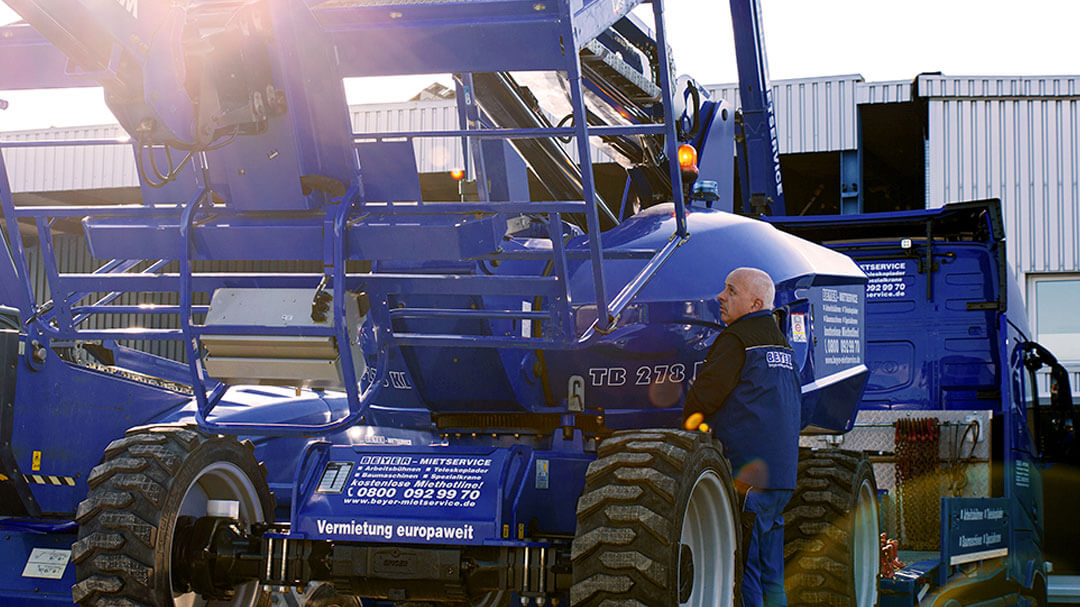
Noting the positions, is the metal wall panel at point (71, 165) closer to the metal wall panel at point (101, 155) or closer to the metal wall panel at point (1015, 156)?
the metal wall panel at point (101, 155)

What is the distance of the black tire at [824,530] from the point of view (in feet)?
20.9

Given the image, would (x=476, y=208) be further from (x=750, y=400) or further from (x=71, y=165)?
(x=71, y=165)

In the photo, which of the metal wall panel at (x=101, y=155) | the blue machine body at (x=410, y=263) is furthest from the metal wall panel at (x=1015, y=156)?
the blue machine body at (x=410, y=263)

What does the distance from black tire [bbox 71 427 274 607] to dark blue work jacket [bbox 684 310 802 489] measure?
2.35 meters

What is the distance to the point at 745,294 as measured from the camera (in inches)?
222

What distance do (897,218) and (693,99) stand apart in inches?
136

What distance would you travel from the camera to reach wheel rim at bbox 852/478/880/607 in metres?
7.00

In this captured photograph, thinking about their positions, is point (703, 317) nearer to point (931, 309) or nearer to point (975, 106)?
point (931, 309)

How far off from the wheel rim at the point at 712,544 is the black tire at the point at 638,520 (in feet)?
0.61

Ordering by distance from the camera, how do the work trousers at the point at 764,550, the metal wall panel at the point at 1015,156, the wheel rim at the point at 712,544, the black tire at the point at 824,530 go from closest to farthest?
the wheel rim at the point at 712,544
the work trousers at the point at 764,550
the black tire at the point at 824,530
the metal wall panel at the point at 1015,156

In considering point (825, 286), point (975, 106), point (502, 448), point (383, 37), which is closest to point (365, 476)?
point (502, 448)

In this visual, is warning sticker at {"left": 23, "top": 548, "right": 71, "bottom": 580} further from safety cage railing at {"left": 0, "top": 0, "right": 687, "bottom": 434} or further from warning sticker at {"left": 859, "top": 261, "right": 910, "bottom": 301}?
warning sticker at {"left": 859, "top": 261, "right": 910, "bottom": 301}

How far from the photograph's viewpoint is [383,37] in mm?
4738

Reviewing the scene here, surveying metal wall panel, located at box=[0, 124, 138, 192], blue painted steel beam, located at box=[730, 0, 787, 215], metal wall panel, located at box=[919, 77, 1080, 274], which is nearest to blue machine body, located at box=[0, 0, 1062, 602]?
blue painted steel beam, located at box=[730, 0, 787, 215]
